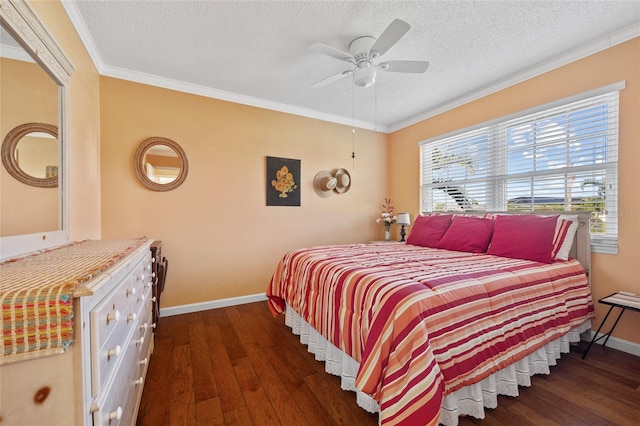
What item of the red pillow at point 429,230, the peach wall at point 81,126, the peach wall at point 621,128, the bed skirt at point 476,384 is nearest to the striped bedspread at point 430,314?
the bed skirt at point 476,384

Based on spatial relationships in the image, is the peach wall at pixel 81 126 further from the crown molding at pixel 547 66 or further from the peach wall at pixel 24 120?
the crown molding at pixel 547 66

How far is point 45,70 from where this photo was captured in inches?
57.0

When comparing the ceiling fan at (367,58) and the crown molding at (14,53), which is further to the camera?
the ceiling fan at (367,58)

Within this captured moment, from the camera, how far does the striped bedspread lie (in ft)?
3.88

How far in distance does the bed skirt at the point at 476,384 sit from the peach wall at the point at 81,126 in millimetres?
1974

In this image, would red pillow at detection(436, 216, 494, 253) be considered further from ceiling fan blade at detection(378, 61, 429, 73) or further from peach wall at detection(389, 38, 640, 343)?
ceiling fan blade at detection(378, 61, 429, 73)

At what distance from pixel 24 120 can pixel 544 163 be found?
406cm

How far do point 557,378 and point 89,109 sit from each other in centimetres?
428

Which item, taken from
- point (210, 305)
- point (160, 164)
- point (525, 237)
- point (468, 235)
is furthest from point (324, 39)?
point (210, 305)

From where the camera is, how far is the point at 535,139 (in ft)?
9.03

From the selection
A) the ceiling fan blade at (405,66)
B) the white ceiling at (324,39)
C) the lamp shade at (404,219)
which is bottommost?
the lamp shade at (404,219)

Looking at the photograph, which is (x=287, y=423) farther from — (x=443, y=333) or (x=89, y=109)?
(x=89, y=109)

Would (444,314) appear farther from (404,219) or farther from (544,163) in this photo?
(404,219)

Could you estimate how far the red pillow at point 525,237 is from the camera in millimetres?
2203
